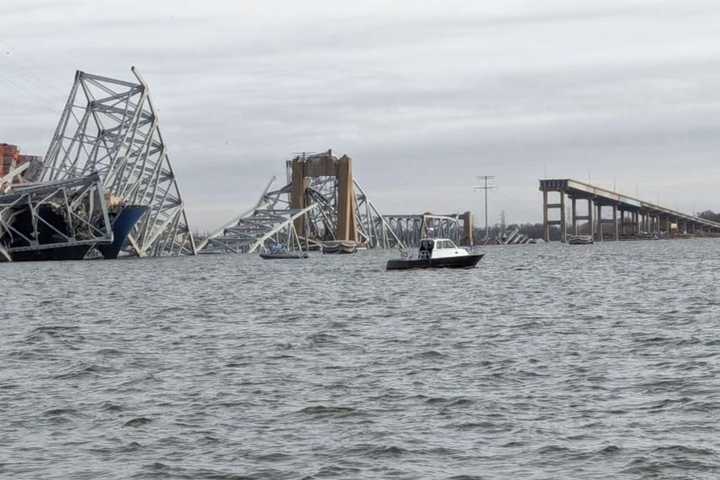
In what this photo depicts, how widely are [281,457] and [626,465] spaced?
18.7 ft

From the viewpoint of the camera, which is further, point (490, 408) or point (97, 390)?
point (97, 390)

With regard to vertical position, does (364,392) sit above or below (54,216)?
below

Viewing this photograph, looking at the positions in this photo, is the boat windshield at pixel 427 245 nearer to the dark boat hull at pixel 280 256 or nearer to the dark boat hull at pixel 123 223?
the dark boat hull at pixel 123 223

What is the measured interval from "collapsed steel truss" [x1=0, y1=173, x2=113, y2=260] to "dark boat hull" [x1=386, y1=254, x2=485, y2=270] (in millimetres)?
44056

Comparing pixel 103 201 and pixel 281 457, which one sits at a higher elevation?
pixel 103 201

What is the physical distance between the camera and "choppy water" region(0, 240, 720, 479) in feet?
75.0

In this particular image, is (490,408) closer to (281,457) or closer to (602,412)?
(602,412)

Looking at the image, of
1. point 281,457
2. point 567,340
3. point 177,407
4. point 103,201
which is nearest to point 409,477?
point 281,457

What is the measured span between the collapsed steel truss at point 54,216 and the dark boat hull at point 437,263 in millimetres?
44056

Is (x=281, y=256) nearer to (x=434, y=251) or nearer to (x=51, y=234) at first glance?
(x=51, y=234)

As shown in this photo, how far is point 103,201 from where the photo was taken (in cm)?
14038

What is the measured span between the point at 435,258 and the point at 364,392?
74299 mm

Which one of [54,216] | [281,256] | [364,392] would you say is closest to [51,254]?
Answer: [54,216]

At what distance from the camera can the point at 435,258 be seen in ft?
342
